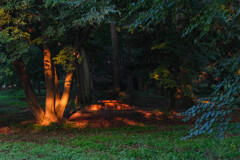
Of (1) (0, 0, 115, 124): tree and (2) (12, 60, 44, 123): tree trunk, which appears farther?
(2) (12, 60, 44, 123): tree trunk

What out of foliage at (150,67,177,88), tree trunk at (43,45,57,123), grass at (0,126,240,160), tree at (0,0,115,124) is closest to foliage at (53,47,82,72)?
tree at (0,0,115,124)

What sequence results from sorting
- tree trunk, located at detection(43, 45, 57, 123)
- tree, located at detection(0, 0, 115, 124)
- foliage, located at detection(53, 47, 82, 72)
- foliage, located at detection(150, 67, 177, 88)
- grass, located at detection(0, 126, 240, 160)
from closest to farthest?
grass, located at detection(0, 126, 240, 160) < tree, located at detection(0, 0, 115, 124) < foliage, located at detection(53, 47, 82, 72) < tree trunk, located at detection(43, 45, 57, 123) < foliage, located at detection(150, 67, 177, 88)

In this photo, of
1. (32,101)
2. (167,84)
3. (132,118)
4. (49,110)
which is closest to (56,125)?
(49,110)

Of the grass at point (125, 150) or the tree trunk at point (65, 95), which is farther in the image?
the tree trunk at point (65, 95)

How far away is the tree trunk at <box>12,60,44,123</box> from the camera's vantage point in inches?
369

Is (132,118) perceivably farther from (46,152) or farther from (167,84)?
(46,152)

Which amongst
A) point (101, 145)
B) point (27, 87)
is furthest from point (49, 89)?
point (101, 145)

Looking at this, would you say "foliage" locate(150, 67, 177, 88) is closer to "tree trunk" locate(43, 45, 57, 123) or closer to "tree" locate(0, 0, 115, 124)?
"tree" locate(0, 0, 115, 124)

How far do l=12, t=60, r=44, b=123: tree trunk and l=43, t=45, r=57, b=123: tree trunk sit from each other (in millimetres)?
321

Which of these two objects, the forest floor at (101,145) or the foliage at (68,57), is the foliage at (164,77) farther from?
the foliage at (68,57)

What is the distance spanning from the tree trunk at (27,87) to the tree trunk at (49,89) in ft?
1.05

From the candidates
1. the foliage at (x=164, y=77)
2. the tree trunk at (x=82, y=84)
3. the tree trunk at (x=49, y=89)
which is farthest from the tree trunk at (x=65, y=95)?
the tree trunk at (x=82, y=84)

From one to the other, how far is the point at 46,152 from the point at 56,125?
3998mm

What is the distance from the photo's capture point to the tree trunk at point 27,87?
938 cm
